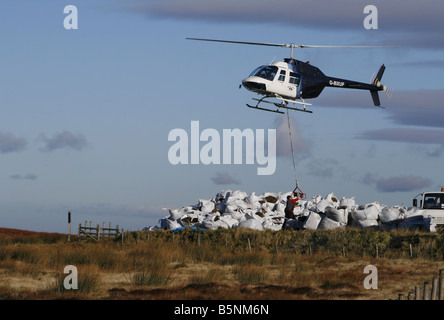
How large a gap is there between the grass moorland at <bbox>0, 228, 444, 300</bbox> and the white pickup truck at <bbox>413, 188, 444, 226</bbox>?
132cm

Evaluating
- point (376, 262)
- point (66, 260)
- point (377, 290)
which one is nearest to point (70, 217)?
point (66, 260)

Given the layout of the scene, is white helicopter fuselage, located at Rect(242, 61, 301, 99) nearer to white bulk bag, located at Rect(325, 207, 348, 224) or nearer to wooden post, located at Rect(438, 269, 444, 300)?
white bulk bag, located at Rect(325, 207, 348, 224)

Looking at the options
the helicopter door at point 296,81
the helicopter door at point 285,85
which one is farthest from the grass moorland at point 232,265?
the helicopter door at point 285,85

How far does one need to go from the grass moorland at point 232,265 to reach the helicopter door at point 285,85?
698cm

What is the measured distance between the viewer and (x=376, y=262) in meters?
32.8

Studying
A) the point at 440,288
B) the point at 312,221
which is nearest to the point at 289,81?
the point at 312,221

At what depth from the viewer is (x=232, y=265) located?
32.6m

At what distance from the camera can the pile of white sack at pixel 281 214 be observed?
135 ft

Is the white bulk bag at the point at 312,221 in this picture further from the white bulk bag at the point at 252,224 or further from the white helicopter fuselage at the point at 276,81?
the white helicopter fuselage at the point at 276,81

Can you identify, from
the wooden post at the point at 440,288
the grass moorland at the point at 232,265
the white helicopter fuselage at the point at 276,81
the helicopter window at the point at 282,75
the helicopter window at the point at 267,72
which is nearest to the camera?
the wooden post at the point at 440,288

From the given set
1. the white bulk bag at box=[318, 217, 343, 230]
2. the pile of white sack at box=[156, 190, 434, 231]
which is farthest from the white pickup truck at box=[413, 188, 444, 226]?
the white bulk bag at box=[318, 217, 343, 230]

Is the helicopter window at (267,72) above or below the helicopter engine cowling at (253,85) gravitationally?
above
